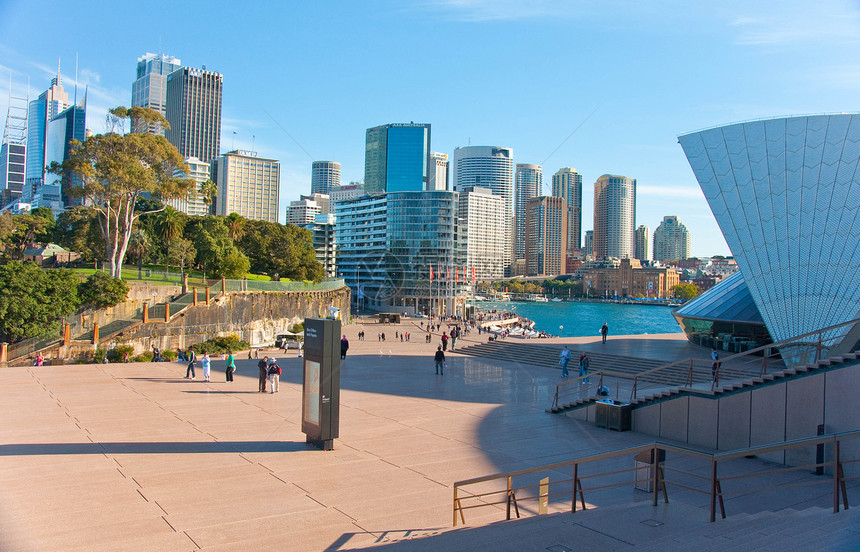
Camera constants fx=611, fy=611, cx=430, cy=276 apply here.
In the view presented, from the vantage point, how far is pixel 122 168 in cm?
3828

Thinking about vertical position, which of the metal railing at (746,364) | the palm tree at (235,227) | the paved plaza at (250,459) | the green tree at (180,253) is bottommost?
the paved plaza at (250,459)

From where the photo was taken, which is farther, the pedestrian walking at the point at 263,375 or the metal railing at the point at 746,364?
the pedestrian walking at the point at 263,375

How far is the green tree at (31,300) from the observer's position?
31812 millimetres

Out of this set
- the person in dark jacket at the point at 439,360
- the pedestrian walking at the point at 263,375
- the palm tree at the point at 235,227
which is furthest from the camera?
the palm tree at the point at 235,227

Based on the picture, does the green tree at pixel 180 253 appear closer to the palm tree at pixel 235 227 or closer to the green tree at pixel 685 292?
the palm tree at pixel 235 227

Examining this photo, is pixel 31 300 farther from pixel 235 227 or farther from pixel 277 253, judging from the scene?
pixel 277 253

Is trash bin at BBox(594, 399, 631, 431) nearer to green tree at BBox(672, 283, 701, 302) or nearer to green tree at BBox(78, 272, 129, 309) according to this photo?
green tree at BBox(78, 272, 129, 309)

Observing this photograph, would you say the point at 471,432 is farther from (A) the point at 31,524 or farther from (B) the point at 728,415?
(A) the point at 31,524

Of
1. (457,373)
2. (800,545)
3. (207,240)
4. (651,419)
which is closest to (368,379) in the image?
(457,373)

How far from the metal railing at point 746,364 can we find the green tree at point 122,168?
32.3 metres

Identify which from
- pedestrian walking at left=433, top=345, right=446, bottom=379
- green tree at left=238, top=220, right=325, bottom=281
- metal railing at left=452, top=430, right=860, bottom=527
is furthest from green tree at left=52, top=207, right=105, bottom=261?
metal railing at left=452, top=430, right=860, bottom=527

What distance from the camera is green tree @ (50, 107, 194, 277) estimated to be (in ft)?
125

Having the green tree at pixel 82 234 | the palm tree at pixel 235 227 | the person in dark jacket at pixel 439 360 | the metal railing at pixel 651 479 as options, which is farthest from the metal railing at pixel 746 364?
the palm tree at pixel 235 227

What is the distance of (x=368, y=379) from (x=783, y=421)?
14528 millimetres
